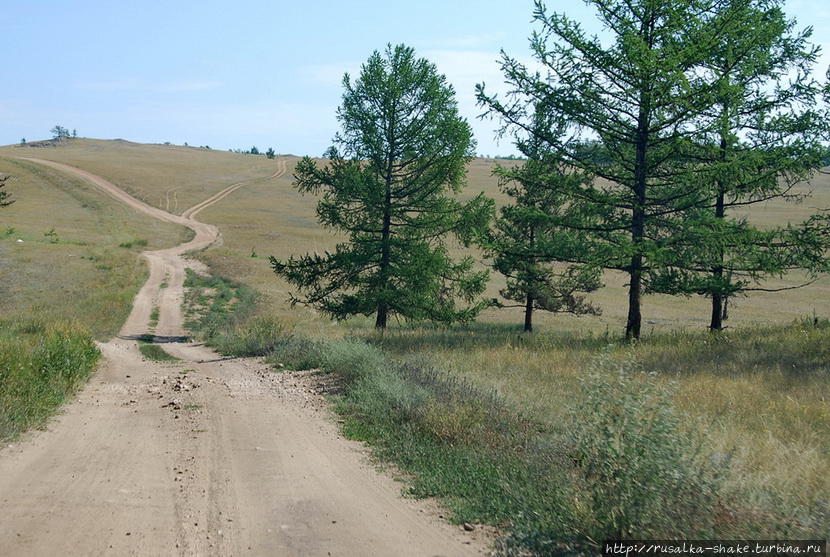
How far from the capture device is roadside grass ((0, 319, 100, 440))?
8.30 meters

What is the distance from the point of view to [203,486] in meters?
6.53

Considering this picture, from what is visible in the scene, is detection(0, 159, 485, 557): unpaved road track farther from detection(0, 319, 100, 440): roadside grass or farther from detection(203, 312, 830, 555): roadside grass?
detection(203, 312, 830, 555): roadside grass

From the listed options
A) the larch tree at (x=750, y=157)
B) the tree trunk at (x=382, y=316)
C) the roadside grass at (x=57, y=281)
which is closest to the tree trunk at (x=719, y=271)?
the larch tree at (x=750, y=157)

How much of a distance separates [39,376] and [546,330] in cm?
2479

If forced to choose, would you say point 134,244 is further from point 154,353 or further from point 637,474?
point 637,474

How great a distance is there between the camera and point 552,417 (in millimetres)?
8320

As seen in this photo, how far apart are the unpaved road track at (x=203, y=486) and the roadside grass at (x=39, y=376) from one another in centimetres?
25

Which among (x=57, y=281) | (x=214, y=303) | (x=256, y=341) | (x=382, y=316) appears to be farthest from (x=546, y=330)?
(x=57, y=281)

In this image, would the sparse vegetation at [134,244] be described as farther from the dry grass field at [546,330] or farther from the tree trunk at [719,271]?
the tree trunk at [719,271]

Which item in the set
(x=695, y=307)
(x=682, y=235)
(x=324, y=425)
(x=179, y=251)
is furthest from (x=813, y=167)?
(x=179, y=251)

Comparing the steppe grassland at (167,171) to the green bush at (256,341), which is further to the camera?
the steppe grassland at (167,171)

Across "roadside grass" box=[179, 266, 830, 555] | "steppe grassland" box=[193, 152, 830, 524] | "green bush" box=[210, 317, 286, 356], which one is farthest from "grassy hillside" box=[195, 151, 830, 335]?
"roadside grass" box=[179, 266, 830, 555]

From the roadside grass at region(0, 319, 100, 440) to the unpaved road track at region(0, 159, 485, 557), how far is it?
0.25 meters

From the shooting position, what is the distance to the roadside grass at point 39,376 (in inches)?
327
